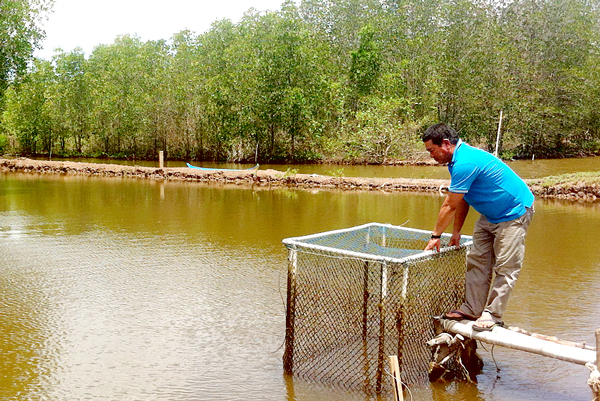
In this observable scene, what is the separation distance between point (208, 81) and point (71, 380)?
29401 mm

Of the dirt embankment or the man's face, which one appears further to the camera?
the dirt embankment

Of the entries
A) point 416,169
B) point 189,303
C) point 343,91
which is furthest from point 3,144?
point 189,303

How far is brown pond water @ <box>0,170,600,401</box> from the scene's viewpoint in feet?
15.8

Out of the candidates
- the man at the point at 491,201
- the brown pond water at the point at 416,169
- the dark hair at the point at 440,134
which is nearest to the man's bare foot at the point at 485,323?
the man at the point at 491,201

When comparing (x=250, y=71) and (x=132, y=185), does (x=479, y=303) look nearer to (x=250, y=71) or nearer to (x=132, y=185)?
(x=132, y=185)

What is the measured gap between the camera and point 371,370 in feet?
16.2

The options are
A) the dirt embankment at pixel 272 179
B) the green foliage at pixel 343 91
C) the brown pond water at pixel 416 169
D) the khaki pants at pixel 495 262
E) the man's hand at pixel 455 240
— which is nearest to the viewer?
the khaki pants at pixel 495 262

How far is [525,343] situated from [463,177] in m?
1.22

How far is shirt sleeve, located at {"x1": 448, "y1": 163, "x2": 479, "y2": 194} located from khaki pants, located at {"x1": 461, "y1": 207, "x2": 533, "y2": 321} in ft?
1.35

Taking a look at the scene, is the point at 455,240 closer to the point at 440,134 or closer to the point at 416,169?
the point at 440,134

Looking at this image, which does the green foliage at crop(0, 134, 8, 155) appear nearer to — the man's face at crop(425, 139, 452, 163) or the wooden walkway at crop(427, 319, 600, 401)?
the man's face at crop(425, 139, 452, 163)

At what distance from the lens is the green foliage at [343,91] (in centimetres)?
3173

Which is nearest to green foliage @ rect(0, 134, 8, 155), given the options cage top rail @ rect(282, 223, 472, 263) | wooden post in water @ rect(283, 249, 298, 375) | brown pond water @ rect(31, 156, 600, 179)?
brown pond water @ rect(31, 156, 600, 179)

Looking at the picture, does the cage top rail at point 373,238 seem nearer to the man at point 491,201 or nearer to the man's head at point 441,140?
the man at point 491,201
